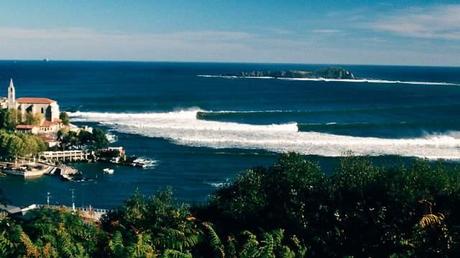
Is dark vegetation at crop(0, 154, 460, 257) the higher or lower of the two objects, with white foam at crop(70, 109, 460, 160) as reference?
higher

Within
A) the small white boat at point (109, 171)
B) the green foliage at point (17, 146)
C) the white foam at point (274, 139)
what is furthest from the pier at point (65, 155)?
the white foam at point (274, 139)

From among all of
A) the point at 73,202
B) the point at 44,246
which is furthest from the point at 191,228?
the point at 73,202

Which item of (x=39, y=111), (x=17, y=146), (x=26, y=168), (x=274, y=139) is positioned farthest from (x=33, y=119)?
(x=274, y=139)

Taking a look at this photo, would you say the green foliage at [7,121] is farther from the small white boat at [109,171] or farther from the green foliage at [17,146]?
the small white boat at [109,171]

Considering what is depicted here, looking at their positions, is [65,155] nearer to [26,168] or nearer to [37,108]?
[26,168]

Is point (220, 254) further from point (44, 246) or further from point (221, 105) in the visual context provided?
point (221, 105)

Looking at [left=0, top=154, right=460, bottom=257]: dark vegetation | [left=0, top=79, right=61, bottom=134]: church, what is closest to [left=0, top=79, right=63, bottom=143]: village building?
[left=0, top=79, right=61, bottom=134]: church

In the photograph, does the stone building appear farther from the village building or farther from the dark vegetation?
the dark vegetation
